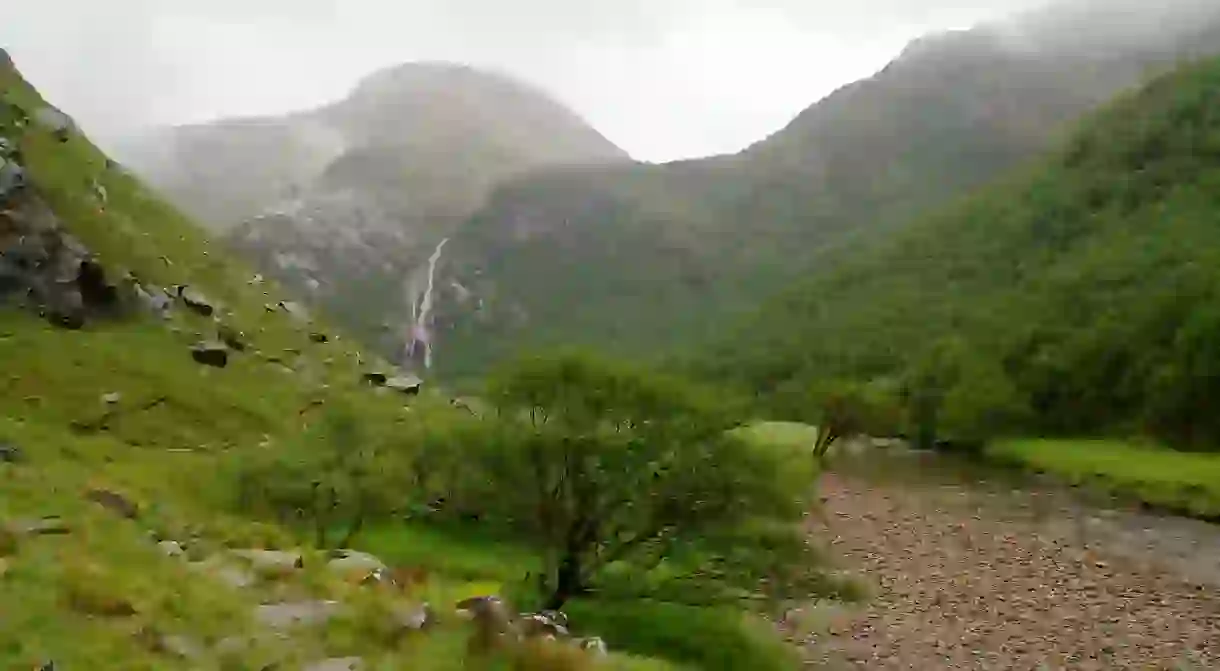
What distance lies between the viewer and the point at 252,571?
1911 cm

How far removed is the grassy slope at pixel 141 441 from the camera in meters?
13.9

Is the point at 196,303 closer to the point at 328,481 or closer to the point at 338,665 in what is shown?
the point at 328,481

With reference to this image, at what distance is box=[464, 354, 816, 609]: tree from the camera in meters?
28.5

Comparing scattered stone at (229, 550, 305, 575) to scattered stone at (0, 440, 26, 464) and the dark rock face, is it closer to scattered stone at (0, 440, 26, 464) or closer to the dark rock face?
scattered stone at (0, 440, 26, 464)

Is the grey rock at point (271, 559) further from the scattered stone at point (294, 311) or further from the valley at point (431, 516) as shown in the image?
the scattered stone at point (294, 311)

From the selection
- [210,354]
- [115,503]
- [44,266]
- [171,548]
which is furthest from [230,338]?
[171,548]

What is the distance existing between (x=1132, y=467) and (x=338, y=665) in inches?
3090

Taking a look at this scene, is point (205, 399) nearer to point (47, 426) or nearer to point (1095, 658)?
point (47, 426)

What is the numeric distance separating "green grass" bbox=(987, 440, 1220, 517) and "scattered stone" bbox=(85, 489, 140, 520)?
61523mm

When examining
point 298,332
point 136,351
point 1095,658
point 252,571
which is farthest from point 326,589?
point 298,332

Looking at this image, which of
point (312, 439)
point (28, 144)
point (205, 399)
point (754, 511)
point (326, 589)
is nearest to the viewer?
point (326, 589)

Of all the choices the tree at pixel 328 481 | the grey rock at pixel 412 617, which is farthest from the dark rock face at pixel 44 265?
the grey rock at pixel 412 617

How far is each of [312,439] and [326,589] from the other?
19.9 metres

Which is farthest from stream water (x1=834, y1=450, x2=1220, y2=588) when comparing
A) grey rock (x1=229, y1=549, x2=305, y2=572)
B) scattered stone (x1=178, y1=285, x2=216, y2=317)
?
scattered stone (x1=178, y1=285, x2=216, y2=317)
